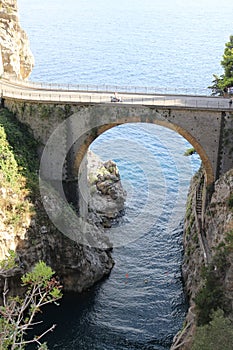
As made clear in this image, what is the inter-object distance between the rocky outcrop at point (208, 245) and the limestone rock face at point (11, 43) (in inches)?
1021

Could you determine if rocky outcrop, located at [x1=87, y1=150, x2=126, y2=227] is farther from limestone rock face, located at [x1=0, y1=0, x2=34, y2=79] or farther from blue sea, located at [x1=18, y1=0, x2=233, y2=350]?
limestone rock face, located at [x1=0, y1=0, x2=34, y2=79]

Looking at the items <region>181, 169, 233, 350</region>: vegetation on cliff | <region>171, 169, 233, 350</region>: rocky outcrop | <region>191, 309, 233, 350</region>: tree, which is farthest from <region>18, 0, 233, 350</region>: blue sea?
<region>191, 309, 233, 350</region>: tree

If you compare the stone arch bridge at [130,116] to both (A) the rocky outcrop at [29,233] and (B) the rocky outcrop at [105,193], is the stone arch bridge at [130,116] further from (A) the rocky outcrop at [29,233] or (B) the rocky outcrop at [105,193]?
(B) the rocky outcrop at [105,193]

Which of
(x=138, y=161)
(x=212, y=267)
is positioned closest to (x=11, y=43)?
(x=138, y=161)

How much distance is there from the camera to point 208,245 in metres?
39.7

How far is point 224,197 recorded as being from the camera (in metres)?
37.8

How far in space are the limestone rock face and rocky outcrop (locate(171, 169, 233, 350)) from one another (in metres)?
25.9

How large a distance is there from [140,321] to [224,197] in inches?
512

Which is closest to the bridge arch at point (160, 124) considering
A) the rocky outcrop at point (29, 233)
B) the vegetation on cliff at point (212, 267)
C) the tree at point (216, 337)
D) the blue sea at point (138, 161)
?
the vegetation on cliff at point (212, 267)

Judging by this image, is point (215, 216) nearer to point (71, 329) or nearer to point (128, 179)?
point (71, 329)

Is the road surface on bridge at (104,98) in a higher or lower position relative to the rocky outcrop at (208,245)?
higher

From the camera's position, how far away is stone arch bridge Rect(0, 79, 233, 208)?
134 feet

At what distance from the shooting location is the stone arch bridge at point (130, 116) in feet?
134

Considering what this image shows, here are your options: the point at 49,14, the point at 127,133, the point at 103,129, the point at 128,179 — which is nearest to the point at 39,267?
the point at 103,129
